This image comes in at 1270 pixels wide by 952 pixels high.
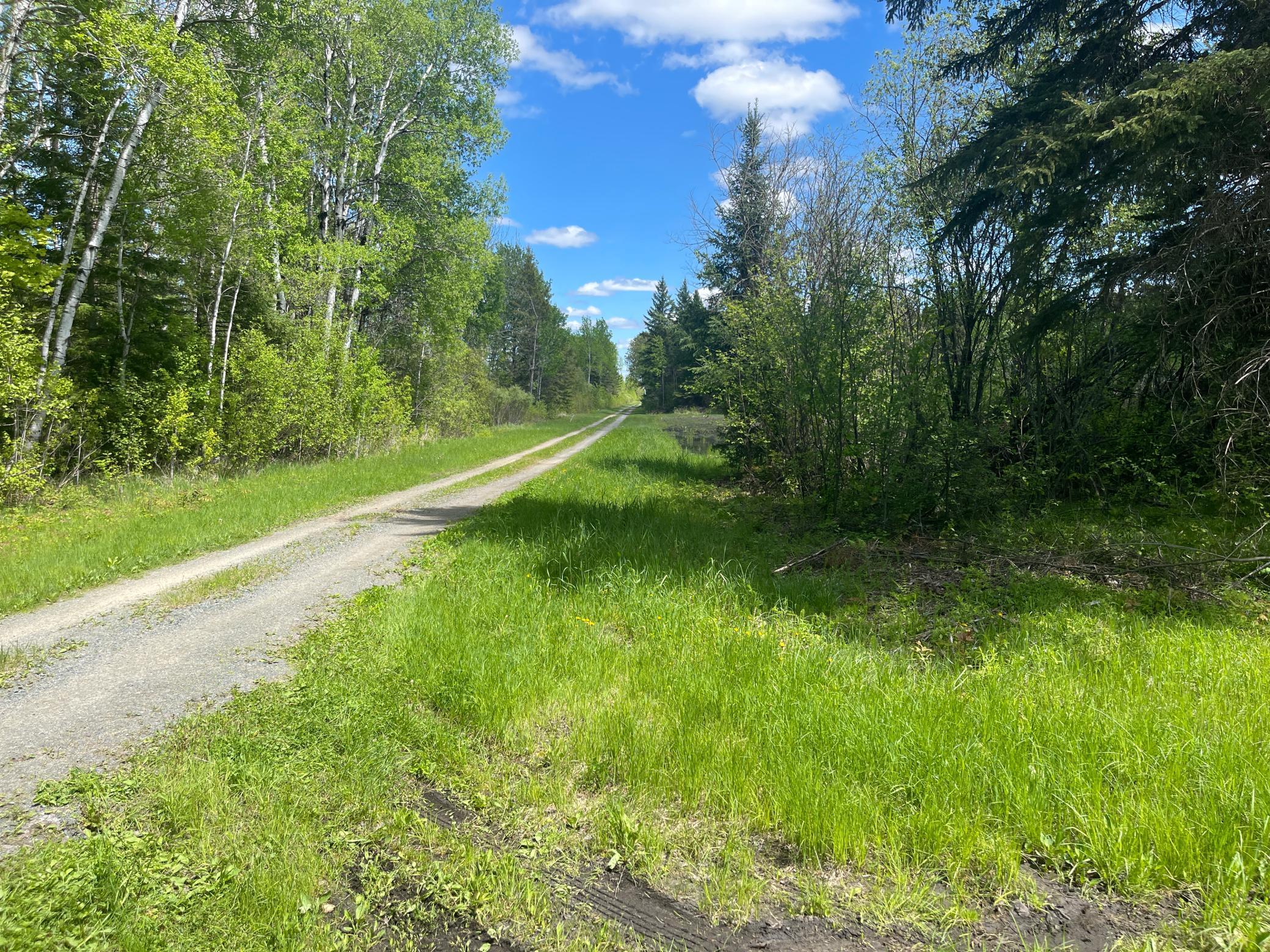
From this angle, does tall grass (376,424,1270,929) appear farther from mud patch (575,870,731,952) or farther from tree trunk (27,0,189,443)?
tree trunk (27,0,189,443)

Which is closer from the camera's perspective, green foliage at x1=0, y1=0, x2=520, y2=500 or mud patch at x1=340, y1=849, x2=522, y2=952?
mud patch at x1=340, y1=849, x2=522, y2=952

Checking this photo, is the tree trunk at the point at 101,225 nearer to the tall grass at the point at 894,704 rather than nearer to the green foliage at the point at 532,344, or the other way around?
the tall grass at the point at 894,704

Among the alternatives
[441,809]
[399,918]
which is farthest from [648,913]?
[441,809]

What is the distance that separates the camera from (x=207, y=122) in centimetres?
1197

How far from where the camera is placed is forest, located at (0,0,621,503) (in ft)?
34.7

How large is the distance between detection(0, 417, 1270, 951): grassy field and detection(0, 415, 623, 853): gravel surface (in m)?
0.31

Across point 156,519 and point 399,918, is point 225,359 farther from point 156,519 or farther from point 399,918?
point 399,918

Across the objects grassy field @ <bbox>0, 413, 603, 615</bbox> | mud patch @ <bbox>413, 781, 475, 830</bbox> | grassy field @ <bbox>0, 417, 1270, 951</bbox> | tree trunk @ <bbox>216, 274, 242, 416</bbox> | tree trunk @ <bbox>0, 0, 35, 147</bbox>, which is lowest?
mud patch @ <bbox>413, 781, 475, 830</bbox>

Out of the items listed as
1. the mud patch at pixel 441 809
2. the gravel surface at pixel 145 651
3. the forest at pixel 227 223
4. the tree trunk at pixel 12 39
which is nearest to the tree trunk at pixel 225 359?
the forest at pixel 227 223

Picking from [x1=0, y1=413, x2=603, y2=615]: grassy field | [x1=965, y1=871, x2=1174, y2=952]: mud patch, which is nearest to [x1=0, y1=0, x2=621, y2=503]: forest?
[x1=0, y1=413, x2=603, y2=615]: grassy field

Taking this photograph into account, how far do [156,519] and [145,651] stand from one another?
A: 223 inches

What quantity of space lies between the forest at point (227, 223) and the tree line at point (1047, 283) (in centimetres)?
1286

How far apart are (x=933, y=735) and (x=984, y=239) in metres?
8.77

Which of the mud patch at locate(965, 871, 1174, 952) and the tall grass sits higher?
the tall grass
